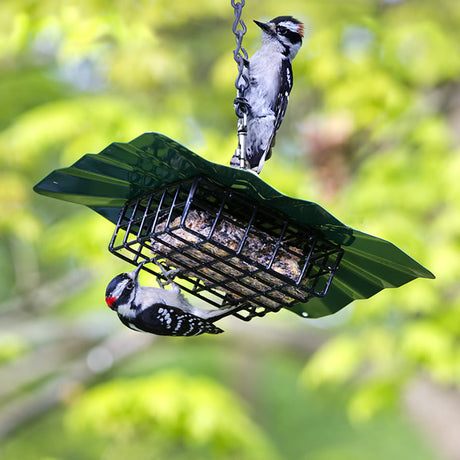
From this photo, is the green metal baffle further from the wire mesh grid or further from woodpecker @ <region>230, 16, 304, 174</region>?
woodpecker @ <region>230, 16, 304, 174</region>

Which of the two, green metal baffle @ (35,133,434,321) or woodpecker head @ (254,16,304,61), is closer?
green metal baffle @ (35,133,434,321)

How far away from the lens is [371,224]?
4.61 meters

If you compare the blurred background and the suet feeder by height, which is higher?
the blurred background

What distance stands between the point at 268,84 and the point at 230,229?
514mm

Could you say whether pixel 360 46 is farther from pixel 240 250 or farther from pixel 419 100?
pixel 240 250

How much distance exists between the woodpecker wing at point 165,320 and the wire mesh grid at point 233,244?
0.13 meters

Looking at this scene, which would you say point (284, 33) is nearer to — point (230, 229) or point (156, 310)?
point (230, 229)

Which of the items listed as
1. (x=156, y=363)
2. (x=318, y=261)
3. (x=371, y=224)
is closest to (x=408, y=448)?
(x=156, y=363)

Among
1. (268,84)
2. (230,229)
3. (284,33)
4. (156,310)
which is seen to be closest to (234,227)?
(230,229)

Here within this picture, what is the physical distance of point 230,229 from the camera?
2090mm

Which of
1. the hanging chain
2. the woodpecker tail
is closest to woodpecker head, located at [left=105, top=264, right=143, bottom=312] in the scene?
the woodpecker tail

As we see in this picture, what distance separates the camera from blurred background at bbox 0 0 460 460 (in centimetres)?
459

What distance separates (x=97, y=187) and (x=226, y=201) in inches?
16.3

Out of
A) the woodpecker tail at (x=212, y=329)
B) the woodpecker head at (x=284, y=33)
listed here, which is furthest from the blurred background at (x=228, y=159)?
the woodpecker tail at (x=212, y=329)
